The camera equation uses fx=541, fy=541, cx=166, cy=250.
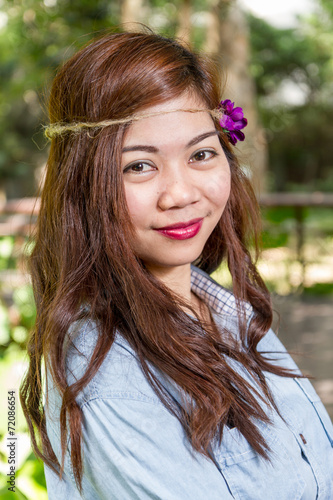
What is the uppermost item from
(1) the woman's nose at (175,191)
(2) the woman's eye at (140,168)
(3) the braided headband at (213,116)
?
(3) the braided headband at (213,116)

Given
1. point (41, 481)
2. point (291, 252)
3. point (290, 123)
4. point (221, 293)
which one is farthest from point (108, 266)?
point (290, 123)

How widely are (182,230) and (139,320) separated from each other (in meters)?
0.23

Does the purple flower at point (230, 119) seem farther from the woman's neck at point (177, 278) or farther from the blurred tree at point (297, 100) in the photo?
the blurred tree at point (297, 100)

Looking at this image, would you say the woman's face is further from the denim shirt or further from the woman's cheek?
the denim shirt

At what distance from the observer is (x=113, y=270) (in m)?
1.17

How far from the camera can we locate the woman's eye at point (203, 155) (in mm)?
1237

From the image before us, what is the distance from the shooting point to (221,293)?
1585 millimetres

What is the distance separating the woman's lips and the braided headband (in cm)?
24

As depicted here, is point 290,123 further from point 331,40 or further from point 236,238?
point 236,238

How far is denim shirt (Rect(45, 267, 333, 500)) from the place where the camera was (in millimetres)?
979

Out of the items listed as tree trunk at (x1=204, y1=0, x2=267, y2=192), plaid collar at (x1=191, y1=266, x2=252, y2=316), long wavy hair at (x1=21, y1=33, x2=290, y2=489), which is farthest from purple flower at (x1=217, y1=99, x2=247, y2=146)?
tree trunk at (x1=204, y1=0, x2=267, y2=192)

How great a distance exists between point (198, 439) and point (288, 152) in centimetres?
1782

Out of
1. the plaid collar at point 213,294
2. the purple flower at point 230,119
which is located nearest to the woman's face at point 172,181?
the purple flower at point 230,119

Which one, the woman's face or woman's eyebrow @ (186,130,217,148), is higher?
woman's eyebrow @ (186,130,217,148)
